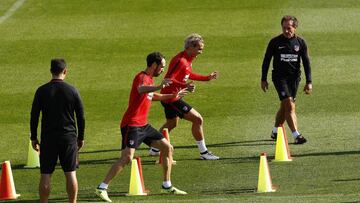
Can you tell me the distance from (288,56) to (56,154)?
7.59m

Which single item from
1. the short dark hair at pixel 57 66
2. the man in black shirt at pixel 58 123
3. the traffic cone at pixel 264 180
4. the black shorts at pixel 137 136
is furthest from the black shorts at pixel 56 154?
the traffic cone at pixel 264 180

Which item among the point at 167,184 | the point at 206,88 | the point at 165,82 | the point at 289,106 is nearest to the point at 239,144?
the point at 289,106

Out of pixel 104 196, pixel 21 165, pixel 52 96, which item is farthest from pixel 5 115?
pixel 52 96

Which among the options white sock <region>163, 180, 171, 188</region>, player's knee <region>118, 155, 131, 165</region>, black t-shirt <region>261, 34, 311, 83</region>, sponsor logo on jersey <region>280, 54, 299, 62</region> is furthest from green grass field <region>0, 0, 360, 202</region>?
sponsor logo on jersey <region>280, 54, 299, 62</region>

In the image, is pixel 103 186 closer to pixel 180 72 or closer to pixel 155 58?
pixel 155 58

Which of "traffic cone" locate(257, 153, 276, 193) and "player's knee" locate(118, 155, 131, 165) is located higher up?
"player's knee" locate(118, 155, 131, 165)

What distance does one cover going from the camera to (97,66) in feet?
99.6

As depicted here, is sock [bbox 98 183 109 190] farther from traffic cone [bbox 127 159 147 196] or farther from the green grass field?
traffic cone [bbox 127 159 147 196]

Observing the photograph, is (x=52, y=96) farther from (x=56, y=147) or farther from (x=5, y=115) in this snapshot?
(x=5, y=115)

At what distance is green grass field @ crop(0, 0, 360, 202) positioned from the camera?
18.6m

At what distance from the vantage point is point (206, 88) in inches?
1101

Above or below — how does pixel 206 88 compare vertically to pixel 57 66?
above

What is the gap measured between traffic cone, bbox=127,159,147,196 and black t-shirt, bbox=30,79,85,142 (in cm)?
218

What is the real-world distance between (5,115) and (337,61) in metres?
9.06
